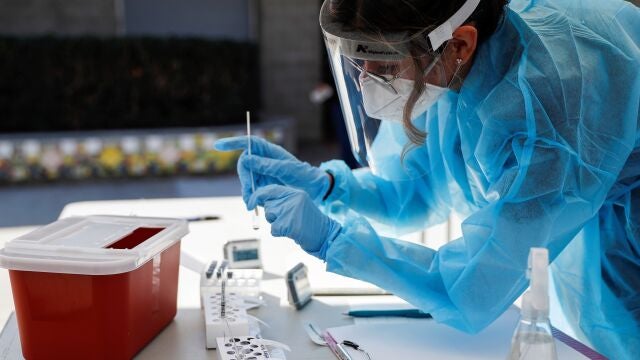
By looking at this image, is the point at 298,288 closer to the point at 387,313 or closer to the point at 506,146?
the point at 387,313

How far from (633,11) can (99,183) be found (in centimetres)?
477

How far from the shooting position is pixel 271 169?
1.41 metres

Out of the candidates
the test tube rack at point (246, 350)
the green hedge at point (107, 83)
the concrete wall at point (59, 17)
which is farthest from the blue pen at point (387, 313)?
the concrete wall at point (59, 17)

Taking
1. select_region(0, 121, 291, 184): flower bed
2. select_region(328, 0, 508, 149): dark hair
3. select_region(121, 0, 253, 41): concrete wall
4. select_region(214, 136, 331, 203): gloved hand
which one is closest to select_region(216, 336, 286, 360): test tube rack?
select_region(214, 136, 331, 203): gloved hand

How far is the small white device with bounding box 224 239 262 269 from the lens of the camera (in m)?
1.56

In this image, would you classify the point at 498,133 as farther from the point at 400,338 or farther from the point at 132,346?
the point at 132,346

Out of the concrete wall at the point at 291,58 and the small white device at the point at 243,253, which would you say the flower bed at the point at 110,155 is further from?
the small white device at the point at 243,253

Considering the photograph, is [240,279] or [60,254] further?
[240,279]

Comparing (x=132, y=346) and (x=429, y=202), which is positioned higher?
(x=429, y=202)

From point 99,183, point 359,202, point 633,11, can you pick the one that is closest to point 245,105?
point 99,183

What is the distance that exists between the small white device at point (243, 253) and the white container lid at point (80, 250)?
0.31 metres

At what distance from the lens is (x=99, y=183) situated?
5363mm

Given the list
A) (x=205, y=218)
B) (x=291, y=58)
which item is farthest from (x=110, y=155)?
(x=205, y=218)

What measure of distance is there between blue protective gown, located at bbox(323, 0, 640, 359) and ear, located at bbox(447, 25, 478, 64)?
0.03m
